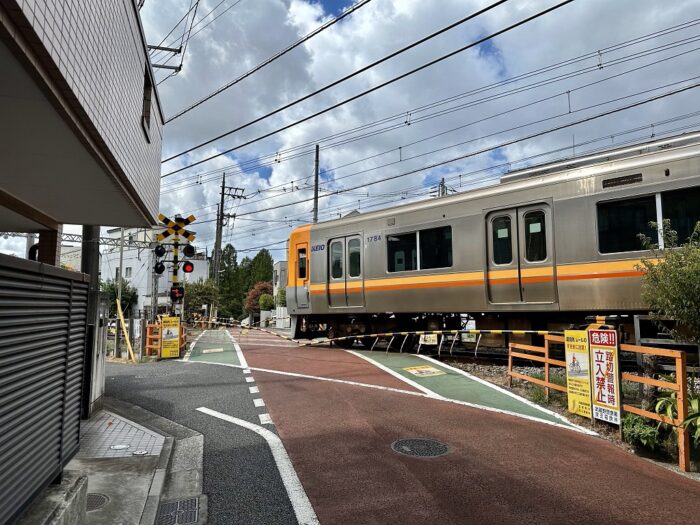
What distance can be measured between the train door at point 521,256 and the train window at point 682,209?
1.99 m

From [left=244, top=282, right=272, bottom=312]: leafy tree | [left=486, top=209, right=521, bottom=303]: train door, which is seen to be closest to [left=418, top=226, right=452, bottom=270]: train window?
[left=486, top=209, right=521, bottom=303]: train door

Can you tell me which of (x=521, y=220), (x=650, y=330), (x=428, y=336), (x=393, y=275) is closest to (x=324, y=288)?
(x=393, y=275)

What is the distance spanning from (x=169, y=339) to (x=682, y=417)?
41.8 feet

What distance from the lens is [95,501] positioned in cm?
423

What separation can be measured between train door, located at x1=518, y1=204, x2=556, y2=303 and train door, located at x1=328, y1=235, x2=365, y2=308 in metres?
4.74

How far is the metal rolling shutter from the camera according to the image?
2.88 metres

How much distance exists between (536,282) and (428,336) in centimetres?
344

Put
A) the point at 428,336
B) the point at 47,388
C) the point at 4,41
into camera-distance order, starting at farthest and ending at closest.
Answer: the point at 428,336 → the point at 47,388 → the point at 4,41

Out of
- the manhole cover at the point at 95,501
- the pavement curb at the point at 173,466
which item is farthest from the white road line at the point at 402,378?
the manhole cover at the point at 95,501

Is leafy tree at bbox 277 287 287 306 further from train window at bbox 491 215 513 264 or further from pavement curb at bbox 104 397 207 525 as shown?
pavement curb at bbox 104 397 207 525

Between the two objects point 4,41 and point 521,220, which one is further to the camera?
point 521,220

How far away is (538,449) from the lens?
564 centimetres

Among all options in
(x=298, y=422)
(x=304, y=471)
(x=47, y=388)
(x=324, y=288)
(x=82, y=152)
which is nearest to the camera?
(x=47, y=388)

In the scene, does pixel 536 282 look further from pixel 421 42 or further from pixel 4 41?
pixel 4 41
